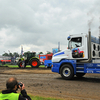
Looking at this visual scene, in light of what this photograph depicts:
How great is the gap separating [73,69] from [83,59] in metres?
0.97

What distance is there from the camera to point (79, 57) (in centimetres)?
1027

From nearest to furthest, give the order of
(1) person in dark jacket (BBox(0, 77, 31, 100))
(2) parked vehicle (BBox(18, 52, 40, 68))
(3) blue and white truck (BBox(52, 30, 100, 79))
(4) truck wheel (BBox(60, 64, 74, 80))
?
1. (1) person in dark jacket (BBox(0, 77, 31, 100))
2. (3) blue and white truck (BBox(52, 30, 100, 79))
3. (4) truck wheel (BBox(60, 64, 74, 80))
4. (2) parked vehicle (BBox(18, 52, 40, 68))

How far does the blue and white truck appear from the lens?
32.4 feet

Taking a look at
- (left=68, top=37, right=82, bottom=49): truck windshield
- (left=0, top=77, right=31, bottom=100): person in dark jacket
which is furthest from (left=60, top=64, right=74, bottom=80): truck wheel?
(left=0, top=77, right=31, bottom=100): person in dark jacket

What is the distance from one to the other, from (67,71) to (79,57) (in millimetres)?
1317

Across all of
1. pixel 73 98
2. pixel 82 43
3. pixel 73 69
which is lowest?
pixel 73 98

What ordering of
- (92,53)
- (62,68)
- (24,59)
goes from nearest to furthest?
1. (92,53)
2. (62,68)
3. (24,59)

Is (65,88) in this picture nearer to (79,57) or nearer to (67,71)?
(67,71)

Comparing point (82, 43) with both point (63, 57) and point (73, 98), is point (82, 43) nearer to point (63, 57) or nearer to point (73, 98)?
point (63, 57)

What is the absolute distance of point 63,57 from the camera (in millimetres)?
10914

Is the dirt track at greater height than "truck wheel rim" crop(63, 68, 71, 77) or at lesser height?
lesser

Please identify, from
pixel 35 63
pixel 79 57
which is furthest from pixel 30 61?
pixel 79 57

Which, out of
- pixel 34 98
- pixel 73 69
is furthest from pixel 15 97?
pixel 73 69

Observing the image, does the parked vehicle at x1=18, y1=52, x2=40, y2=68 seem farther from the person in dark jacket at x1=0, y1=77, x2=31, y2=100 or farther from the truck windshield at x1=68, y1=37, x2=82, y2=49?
the person in dark jacket at x1=0, y1=77, x2=31, y2=100
